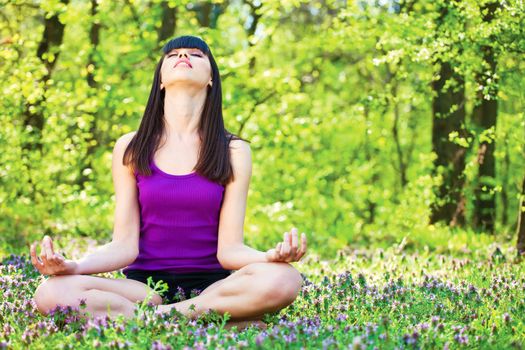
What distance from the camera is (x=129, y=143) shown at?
4.95 metres

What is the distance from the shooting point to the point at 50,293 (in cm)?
425

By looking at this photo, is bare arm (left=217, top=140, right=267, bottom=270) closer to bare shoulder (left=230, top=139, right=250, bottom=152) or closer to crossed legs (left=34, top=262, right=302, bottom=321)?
bare shoulder (left=230, top=139, right=250, bottom=152)

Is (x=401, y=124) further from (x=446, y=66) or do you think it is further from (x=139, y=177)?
(x=139, y=177)

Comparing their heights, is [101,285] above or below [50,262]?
below

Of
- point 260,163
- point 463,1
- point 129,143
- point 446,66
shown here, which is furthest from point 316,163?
point 129,143

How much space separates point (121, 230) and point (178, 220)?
35cm

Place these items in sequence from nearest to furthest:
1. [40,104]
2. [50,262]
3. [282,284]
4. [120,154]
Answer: [50,262], [282,284], [120,154], [40,104]

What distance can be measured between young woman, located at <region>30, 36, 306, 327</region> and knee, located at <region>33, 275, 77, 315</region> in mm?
72

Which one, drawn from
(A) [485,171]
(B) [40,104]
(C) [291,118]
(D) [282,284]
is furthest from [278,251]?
(C) [291,118]

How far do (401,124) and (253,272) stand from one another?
11.6 m

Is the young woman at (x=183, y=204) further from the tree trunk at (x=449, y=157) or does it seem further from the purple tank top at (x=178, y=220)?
the tree trunk at (x=449, y=157)

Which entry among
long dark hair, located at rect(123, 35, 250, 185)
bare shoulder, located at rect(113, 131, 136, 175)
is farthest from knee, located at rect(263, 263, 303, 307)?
bare shoulder, located at rect(113, 131, 136, 175)

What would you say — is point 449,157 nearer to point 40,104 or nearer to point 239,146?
point 40,104

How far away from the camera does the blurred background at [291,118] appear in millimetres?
7145
